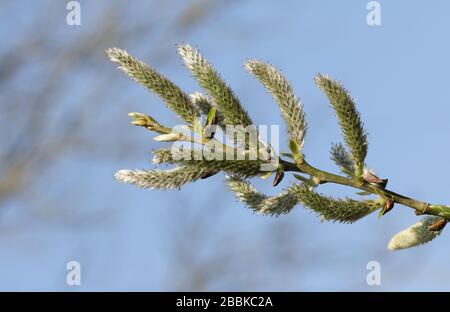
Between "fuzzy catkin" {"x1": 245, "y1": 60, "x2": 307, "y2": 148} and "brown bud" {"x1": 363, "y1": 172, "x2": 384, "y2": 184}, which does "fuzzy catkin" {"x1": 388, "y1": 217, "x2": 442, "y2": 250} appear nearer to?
"brown bud" {"x1": 363, "y1": 172, "x2": 384, "y2": 184}

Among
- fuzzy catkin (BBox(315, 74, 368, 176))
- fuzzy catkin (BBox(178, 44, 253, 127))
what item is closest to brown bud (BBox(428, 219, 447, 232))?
fuzzy catkin (BBox(315, 74, 368, 176))

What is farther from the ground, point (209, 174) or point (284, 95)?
point (284, 95)

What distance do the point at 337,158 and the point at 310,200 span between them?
480 millimetres

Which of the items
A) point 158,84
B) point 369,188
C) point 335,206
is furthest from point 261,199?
point 158,84

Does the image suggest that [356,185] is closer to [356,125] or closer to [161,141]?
[356,125]

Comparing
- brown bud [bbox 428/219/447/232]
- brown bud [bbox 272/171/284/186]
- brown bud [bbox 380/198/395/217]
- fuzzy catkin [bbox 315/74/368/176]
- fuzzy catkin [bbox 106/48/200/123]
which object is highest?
fuzzy catkin [bbox 106/48/200/123]

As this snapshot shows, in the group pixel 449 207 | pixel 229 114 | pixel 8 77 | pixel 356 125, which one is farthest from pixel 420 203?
pixel 8 77

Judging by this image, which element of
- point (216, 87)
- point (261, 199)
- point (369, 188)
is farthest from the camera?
point (261, 199)

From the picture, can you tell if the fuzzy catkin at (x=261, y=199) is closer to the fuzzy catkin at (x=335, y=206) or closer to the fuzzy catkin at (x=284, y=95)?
the fuzzy catkin at (x=335, y=206)

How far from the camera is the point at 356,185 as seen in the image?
2682mm

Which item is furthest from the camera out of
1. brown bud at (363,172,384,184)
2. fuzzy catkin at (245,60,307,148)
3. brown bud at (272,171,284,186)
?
fuzzy catkin at (245,60,307,148)

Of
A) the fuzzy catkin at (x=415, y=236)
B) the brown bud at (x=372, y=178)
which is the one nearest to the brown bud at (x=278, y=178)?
the brown bud at (x=372, y=178)

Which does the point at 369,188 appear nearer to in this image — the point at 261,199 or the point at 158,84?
the point at 261,199

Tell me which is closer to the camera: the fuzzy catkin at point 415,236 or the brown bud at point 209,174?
the brown bud at point 209,174
